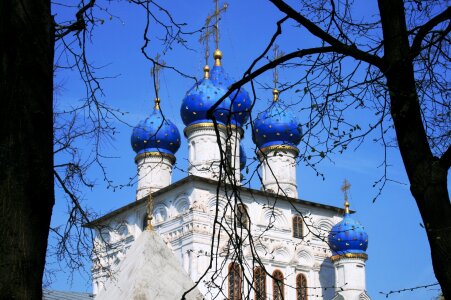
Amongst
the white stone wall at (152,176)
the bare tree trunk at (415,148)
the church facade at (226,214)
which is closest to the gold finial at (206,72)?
the church facade at (226,214)

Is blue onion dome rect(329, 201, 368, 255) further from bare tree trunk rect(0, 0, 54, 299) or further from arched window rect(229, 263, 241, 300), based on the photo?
bare tree trunk rect(0, 0, 54, 299)

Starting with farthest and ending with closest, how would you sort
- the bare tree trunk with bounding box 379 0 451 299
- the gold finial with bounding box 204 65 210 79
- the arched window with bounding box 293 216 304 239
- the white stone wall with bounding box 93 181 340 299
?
the gold finial with bounding box 204 65 210 79, the arched window with bounding box 293 216 304 239, the white stone wall with bounding box 93 181 340 299, the bare tree trunk with bounding box 379 0 451 299

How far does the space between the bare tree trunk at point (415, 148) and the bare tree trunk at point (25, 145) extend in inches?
67.0

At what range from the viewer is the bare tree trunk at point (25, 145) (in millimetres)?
2678

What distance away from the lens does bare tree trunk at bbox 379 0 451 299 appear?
3.43 metres

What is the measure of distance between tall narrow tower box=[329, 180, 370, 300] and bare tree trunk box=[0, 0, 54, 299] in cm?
Answer: 1868

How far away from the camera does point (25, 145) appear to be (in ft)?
9.14

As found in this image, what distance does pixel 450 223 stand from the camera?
349 centimetres

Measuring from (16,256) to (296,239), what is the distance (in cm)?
1972

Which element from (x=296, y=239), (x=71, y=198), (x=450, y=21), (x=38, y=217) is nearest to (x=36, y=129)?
(x=38, y=217)

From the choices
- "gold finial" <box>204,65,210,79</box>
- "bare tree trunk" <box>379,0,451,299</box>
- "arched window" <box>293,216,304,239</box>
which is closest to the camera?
"bare tree trunk" <box>379,0,451,299</box>

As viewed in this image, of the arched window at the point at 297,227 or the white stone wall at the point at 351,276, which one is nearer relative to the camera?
the white stone wall at the point at 351,276

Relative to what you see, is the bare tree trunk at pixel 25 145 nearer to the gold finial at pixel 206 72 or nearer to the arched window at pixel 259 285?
the arched window at pixel 259 285

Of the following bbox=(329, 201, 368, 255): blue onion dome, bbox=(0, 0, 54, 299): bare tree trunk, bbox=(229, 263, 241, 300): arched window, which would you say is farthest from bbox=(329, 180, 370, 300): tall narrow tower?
bbox=(0, 0, 54, 299): bare tree trunk
